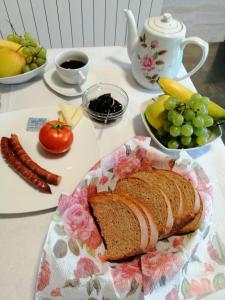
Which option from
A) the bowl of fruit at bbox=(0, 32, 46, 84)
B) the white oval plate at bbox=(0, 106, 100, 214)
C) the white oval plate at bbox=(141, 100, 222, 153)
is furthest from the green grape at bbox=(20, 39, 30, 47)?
the white oval plate at bbox=(141, 100, 222, 153)

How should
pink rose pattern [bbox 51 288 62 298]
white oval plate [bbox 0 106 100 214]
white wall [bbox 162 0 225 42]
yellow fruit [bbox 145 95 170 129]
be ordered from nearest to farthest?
pink rose pattern [bbox 51 288 62 298]
white oval plate [bbox 0 106 100 214]
yellow fruit [bbox 145 95 170 129]
white wall [bbox 162 0 225 42]

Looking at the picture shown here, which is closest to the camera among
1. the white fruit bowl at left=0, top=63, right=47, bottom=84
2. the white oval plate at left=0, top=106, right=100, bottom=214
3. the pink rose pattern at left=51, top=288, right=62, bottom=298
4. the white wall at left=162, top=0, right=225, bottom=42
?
the pink rose pattern at left=51, top=288, right=62, bottom=298

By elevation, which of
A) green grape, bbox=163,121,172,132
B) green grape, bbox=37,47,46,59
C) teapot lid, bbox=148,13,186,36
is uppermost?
teapot lid, bbox=148,13,186,36

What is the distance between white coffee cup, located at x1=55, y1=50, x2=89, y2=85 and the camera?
833 millimetres

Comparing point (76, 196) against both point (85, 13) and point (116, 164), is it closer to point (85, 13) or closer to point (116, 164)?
point (116, 164)

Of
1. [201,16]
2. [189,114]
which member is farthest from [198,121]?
[201,16]

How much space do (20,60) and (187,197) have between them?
0.66 meters

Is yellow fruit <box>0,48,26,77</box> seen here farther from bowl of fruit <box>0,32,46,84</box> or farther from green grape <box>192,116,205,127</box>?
green grape <box>192,116,205,127</box>

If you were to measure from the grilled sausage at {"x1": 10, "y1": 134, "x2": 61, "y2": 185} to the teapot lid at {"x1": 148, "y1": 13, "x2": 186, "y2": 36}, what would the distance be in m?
0.51

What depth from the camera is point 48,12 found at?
1.56 m

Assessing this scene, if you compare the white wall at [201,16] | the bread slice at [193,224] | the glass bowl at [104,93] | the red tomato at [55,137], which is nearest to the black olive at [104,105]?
the glass bowl at [104,93]

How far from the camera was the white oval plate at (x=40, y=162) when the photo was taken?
0.62 meters

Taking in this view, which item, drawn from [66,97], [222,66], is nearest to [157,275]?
[66,97]

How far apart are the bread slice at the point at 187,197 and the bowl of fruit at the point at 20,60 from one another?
57cm
